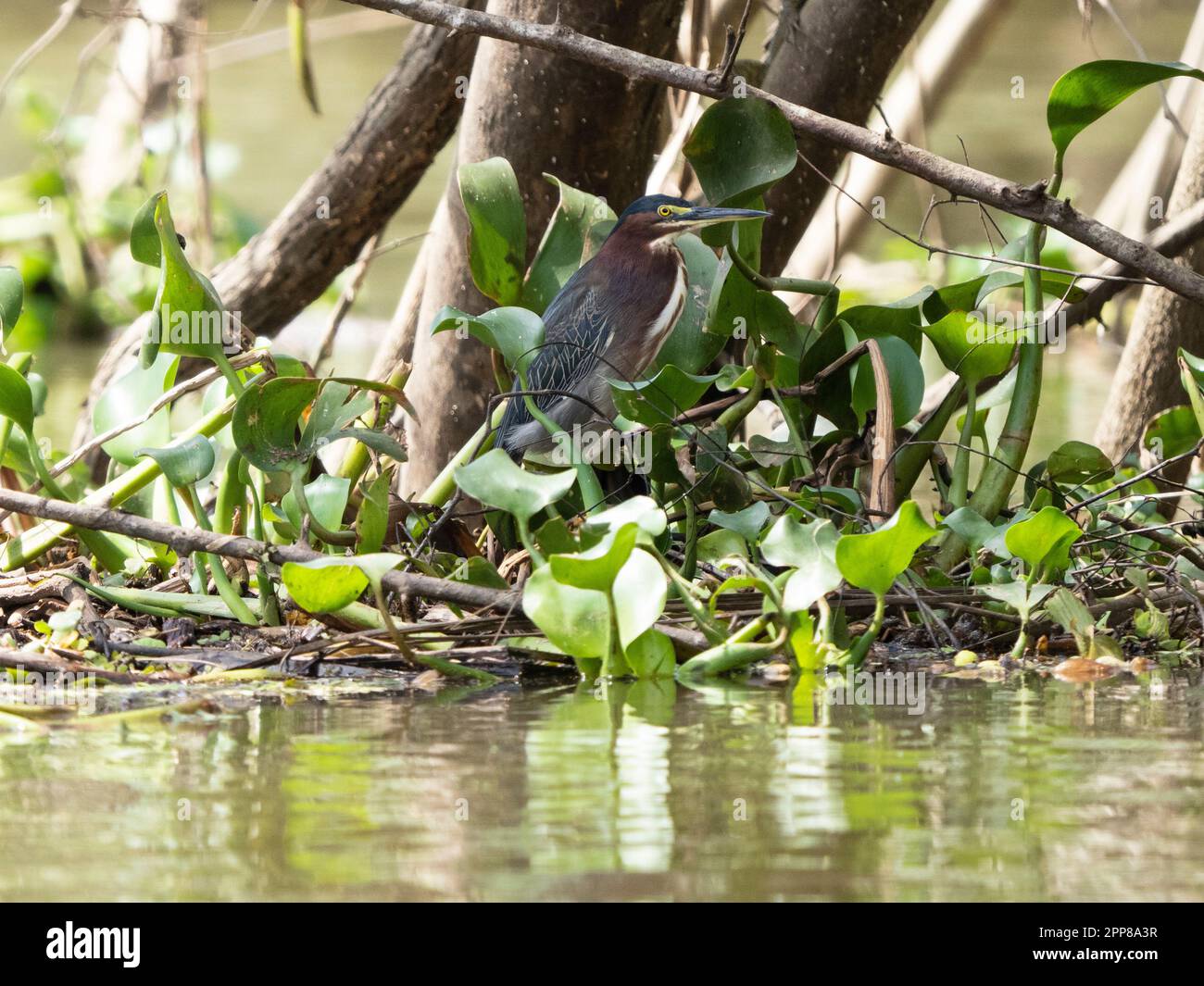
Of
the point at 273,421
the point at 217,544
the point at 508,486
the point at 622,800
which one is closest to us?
the point at 622,800

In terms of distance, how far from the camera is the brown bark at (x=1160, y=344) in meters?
4.80

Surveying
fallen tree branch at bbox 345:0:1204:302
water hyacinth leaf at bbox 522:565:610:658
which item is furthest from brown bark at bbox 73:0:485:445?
water hyacinth leaf at bbox 522:565:610:658

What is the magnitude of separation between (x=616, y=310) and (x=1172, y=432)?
147 cm

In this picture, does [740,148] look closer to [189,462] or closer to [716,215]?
[716,215]

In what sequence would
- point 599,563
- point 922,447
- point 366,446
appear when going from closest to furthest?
point 599,563
point 922,447
point 366,446

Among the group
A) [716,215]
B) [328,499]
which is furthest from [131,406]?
[716,215]

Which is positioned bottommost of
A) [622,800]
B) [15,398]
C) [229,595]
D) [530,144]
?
[622,800]

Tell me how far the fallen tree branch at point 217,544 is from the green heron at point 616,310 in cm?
114

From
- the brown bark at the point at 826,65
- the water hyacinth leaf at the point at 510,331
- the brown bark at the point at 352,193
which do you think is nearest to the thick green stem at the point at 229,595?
the water hyacinth leaf at the point at 510,331

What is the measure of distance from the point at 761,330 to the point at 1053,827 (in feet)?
5.88

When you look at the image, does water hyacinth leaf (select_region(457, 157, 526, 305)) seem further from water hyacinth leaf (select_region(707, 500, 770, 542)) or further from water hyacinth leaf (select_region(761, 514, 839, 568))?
water hyacinth leaf (select_region(761, 514, 839, 568))

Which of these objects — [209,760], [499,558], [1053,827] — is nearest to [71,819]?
[209,760]

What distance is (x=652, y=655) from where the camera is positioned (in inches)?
114

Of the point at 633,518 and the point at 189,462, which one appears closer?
the point at 633,518
